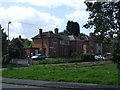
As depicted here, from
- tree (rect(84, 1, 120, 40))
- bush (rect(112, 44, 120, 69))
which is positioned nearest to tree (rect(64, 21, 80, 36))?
bush (rect(112, 44, 120, 69))

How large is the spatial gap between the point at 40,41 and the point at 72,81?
59905 millimetres

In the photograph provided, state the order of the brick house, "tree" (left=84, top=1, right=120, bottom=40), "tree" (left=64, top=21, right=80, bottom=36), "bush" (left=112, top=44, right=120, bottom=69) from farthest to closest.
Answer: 1. "tree" (left=64, top=21, right=80, bottom=36)
2. the brick house
3. "bush" (left=112, top=44, right=120, bottom=69)
4. "tree" (left=84, top=1, right=120, bottom=40)

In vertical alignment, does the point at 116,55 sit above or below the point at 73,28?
below

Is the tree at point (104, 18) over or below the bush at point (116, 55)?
over

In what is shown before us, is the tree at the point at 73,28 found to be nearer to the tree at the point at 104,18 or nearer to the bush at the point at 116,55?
the bush at the point at 116,55

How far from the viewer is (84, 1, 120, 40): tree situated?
16266 mm

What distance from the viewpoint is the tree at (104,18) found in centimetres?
1627

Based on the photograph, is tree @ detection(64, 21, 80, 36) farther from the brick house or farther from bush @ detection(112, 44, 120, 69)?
bush @ detection(112, 44, 120, 69)

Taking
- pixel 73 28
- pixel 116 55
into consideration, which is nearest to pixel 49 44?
pixel 73 28

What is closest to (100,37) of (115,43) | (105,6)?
(115,43)

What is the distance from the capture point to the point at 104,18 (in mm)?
16547

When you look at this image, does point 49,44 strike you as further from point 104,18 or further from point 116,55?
point 104,18

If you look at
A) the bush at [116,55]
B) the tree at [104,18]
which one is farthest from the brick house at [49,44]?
the tree at [104,18]

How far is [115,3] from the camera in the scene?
52.9 feet
